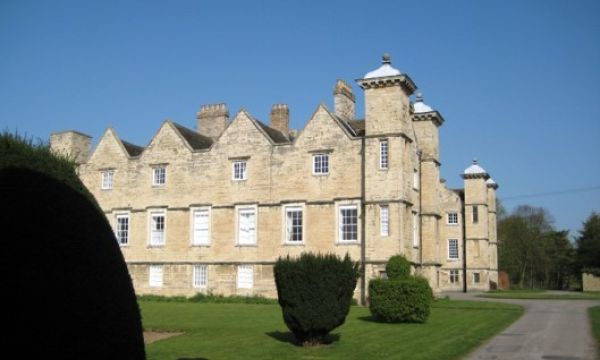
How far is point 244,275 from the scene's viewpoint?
3953cm

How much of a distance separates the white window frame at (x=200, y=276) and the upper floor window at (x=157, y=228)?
124 inches

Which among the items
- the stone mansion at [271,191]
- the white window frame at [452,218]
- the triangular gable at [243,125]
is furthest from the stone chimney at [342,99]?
the white window frame at [452,218]

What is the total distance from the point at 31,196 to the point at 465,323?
20242 mm

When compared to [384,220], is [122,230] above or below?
below

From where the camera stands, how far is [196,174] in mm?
41688

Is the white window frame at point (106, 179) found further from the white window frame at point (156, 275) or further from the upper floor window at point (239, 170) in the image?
the upper floor window at point (239, 170)

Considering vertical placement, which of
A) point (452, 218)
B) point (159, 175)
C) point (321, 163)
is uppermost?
point (321, 163)

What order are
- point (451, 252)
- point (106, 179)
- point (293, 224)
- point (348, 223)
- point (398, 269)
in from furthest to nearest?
1. point (451, 252)
2. point (106, 179)
3. point (293, 224)
4. point (348, 223)
5. point (398, 269)

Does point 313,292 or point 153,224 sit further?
point 153,224

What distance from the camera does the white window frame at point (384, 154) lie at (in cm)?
3588

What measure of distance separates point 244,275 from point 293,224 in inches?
183

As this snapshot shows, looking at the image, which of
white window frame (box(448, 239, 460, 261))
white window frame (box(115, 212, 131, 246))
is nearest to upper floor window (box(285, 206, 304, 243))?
white window frame (box(115, 212, 131, 246))

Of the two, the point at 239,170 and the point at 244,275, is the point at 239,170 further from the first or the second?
the point at 244,275

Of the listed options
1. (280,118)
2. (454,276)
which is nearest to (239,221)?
(280,118)
